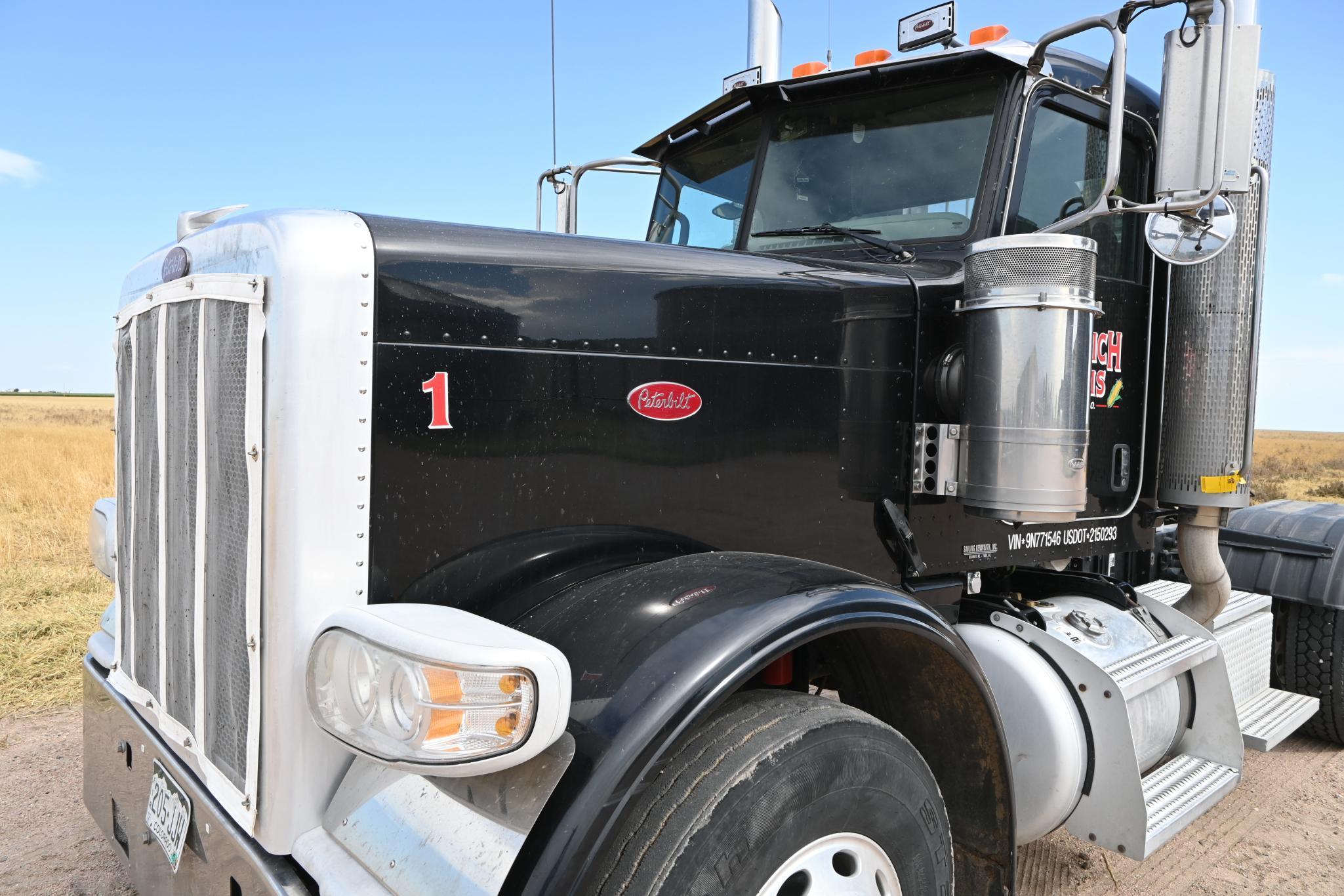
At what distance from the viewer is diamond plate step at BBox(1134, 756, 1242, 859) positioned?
2.87 m

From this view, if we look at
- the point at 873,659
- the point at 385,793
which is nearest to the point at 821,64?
the point at 873,659

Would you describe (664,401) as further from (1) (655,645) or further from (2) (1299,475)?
(2) (1299,475)

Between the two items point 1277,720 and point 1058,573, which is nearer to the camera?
point 1058,573

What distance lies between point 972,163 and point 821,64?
2.13 ft

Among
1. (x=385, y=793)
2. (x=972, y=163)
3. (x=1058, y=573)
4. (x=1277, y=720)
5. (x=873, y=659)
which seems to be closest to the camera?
(x=385, y=793)

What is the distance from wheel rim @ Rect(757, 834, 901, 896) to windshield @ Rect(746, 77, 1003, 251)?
1.87 metres

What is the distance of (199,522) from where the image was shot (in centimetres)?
198

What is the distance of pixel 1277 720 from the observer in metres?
3.99

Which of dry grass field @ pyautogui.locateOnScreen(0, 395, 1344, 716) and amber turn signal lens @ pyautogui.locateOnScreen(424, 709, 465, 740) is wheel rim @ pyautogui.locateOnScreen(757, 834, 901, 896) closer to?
amber turn signal lens @ pyautogui.locateOnScreen(424, 709, 465, 740)

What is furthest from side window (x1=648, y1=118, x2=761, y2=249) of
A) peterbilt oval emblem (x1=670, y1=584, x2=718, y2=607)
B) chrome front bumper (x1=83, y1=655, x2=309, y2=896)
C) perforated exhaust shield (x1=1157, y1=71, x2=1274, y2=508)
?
chrome front bumper (x1=83, y1=655, x2=309, y2=896)

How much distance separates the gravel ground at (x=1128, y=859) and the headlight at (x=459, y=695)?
7.74 feet

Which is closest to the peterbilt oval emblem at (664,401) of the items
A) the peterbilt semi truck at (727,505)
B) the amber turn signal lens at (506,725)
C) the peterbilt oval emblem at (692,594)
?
the peterbilt semi truck at (727,505)

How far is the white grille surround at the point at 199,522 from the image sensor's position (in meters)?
1.81

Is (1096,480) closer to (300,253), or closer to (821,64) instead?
(821,64)
